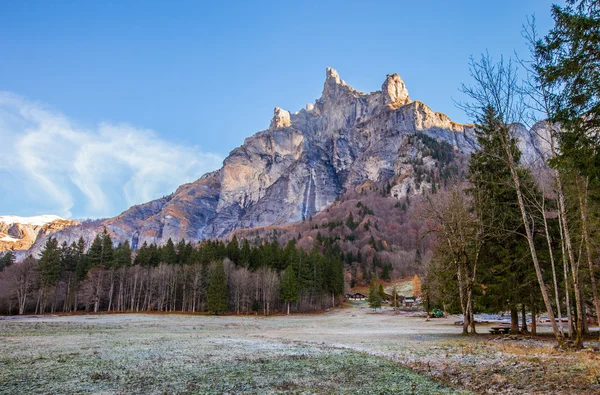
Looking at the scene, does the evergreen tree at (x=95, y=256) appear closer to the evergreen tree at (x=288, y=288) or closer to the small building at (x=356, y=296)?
the evergreen tree at (x=288, y=288)

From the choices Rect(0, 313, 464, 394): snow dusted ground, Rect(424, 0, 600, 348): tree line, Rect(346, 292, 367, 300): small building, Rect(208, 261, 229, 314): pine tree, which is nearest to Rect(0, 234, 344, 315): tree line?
Rect(208, 261, 229, 314): pine tree

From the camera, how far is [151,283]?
76875 millimetres

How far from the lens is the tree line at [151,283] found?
74.1m

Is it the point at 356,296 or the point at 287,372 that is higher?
the point at 287,372

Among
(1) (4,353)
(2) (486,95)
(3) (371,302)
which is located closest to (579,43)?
(2) (486,95)

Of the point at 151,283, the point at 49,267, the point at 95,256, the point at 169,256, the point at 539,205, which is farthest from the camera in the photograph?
the point at 169,256

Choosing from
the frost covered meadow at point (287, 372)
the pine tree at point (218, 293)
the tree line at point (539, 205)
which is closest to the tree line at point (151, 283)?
the pine tree at point (218, 293)

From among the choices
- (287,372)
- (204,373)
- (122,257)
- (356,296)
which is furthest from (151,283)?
(287,372)

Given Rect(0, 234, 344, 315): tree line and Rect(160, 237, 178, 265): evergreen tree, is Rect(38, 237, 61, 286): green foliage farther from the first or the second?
Rect(160, 237, 178, 265): evergreen tree

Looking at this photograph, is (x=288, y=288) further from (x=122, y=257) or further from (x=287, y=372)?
(x=287, y=372)

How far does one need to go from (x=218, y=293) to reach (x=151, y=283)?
55.5ft

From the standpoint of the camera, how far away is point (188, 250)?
91.4m

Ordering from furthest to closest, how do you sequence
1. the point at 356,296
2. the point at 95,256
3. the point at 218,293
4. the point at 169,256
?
the point at 356,296, the point at 169,256, the point at 95,256, the point at 218,293

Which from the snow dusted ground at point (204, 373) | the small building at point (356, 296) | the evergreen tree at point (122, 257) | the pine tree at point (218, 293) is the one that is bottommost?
the small building at point (356, 296)
